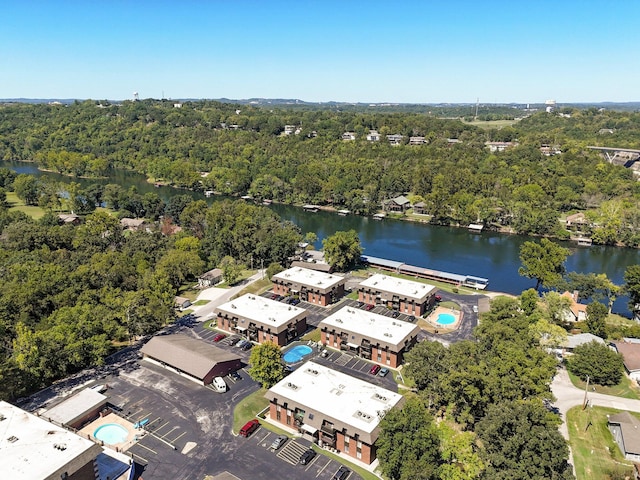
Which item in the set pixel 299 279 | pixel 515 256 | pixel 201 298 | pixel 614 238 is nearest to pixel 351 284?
pixel 299 279

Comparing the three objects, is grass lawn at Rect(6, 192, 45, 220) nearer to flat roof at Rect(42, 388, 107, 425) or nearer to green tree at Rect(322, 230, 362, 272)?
green tree at Rect(322, 230, 362, 272)

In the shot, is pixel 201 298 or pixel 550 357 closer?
pixel 550 357

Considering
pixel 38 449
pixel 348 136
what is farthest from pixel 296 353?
pixel 348 136

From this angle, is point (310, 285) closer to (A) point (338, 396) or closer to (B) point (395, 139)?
(A) point (338, 396)

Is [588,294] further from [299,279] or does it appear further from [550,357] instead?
[299,279]

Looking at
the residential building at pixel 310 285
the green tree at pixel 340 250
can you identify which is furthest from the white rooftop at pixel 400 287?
the green tree at pixel 340 250

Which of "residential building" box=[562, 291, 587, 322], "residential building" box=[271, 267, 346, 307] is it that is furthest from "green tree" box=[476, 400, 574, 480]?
"residential building" box=[271, 267, 346, 307]

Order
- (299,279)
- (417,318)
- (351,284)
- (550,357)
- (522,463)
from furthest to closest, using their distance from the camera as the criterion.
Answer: (351,284)
(299,279)
(417,318)
(550,357)
(522,463)
